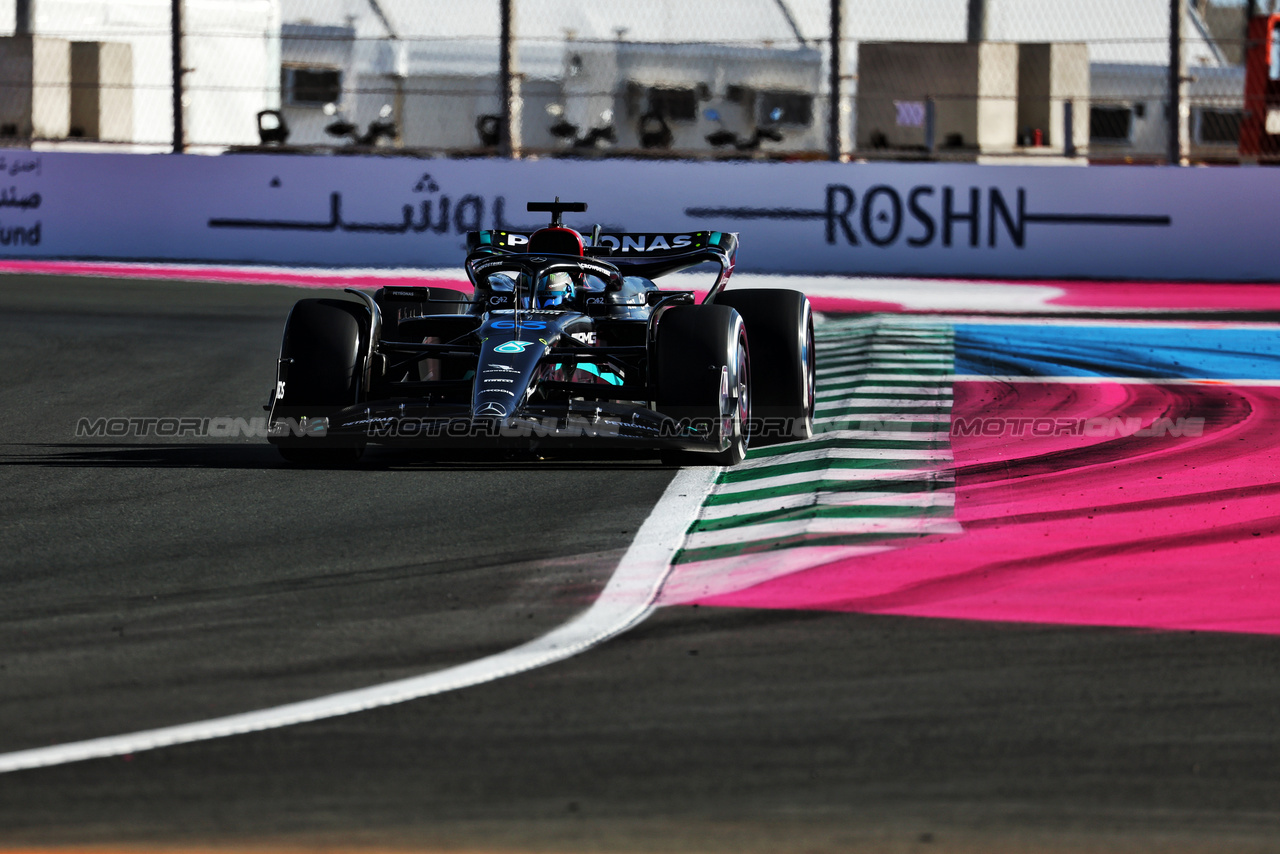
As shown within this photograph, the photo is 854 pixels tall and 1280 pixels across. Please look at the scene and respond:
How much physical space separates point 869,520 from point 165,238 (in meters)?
15.8

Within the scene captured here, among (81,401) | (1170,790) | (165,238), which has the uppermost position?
(165,238)

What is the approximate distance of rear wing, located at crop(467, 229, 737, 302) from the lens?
9047mm

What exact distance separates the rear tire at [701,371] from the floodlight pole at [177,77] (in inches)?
562

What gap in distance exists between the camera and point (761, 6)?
20859 mm

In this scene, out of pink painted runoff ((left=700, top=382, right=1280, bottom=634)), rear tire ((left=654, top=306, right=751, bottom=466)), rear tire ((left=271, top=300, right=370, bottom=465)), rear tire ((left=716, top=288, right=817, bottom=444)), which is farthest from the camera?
rear tire ((left=716, top=288, right=817, bottom=444))

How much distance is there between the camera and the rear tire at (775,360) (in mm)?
8797

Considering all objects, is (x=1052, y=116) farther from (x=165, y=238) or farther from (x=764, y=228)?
(x=165, y=238)

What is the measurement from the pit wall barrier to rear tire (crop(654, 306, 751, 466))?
12.0 m

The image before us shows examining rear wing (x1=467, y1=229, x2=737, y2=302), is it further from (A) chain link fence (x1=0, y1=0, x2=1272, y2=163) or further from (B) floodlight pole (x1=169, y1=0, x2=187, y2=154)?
(B) floodlight pole (x1=169, y1=0, x2=187, y2=154)

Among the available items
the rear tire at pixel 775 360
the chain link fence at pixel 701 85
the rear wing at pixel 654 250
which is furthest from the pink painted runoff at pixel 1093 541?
the chain link fence at pixel 701 85

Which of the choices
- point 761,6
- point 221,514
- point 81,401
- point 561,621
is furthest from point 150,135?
point 561,621

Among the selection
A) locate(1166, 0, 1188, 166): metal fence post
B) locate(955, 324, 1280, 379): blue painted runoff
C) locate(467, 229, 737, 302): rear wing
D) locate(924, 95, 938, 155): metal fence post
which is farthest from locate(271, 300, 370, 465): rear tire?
locate(1166, 0, 1188, 166): metal fence post

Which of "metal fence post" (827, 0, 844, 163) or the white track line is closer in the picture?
the white track line

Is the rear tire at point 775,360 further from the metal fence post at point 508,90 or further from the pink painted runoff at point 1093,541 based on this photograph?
the metal fence post at point 508,90
